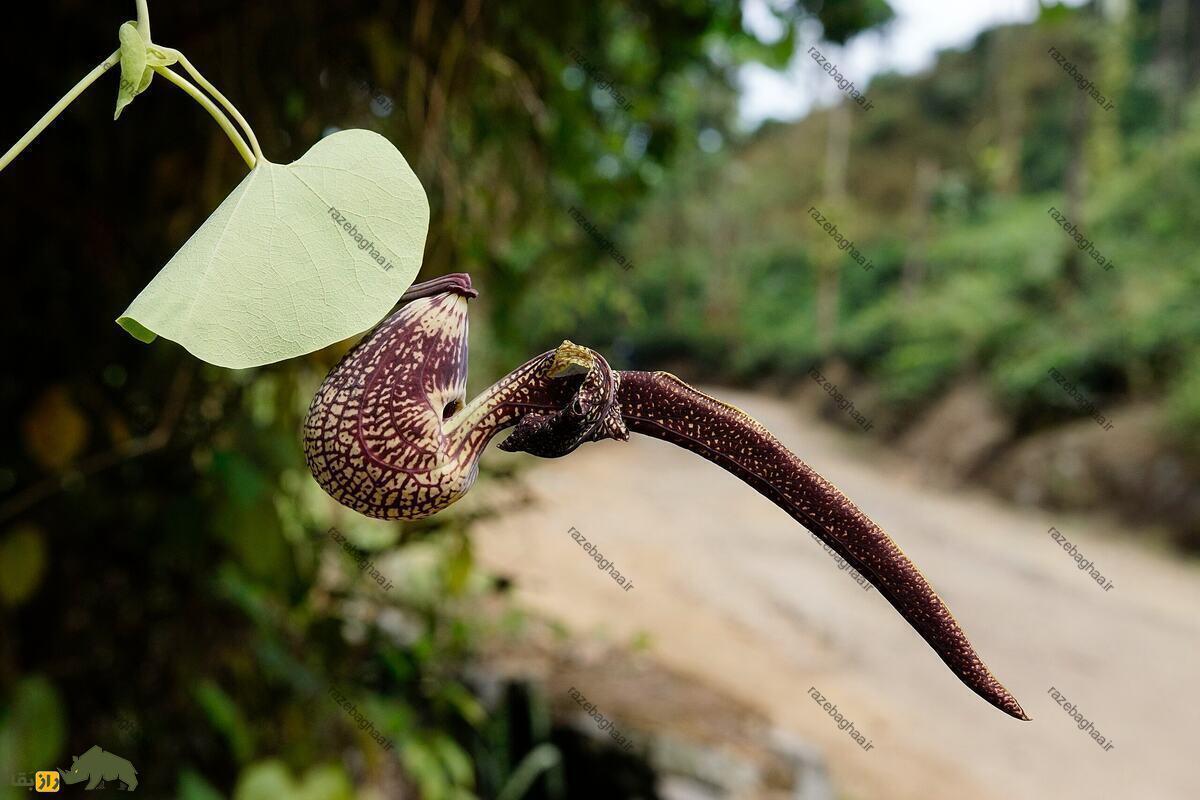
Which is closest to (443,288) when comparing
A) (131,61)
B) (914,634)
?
(131,61)

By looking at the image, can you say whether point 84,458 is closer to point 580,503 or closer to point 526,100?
point 526,100

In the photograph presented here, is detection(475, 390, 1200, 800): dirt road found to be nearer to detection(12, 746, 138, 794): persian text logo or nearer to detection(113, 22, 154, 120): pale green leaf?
detection(12, 746, 138, 794): persian text logo

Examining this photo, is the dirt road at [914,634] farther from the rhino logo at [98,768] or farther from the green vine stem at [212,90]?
the green vine stem at [212,90]

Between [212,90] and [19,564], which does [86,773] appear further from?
[212,90]

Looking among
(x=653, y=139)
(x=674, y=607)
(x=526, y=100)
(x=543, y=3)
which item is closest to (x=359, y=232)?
(x=526, y=100)

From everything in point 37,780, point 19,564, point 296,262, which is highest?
point 296,262

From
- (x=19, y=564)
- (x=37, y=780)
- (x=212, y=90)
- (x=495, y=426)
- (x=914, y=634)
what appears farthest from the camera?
(x=914, y=634)

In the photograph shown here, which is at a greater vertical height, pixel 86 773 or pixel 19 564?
pixel 19 564
